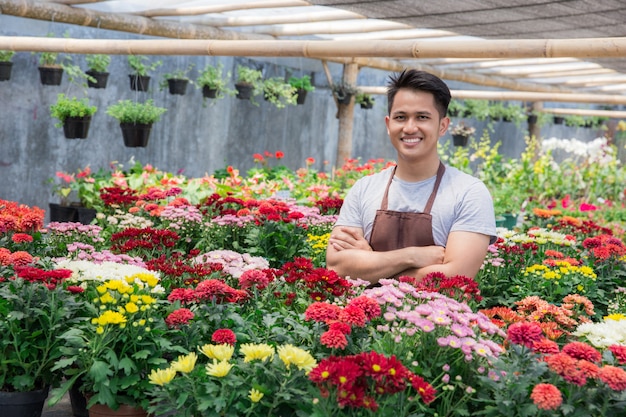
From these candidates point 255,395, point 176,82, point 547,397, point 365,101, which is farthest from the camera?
point 365,101

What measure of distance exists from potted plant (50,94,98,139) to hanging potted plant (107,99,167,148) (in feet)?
1.13

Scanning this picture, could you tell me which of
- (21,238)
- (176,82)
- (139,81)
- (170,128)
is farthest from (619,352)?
(170,128)

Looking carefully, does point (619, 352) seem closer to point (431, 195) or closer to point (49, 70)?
point (431, 195)

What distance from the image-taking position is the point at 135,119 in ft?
24.4

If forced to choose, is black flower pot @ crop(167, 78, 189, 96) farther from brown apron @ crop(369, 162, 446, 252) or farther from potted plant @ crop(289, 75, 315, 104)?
brown apron @ crop(369, 162, 446, 252)

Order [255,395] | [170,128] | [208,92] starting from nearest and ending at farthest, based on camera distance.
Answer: [255,395] < [208,92] < [170,128]

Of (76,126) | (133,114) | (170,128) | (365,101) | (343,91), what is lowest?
(170,128)

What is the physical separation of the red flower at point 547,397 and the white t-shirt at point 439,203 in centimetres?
122

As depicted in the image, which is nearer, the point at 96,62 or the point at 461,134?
the point at 96,62

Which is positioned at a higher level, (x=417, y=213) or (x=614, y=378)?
(x=417, y=213)

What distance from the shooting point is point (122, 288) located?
2.53 metres

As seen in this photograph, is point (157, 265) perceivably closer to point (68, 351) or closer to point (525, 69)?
point (68, 351)

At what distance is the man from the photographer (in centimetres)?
308

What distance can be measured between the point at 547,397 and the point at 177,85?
7.25 meters
